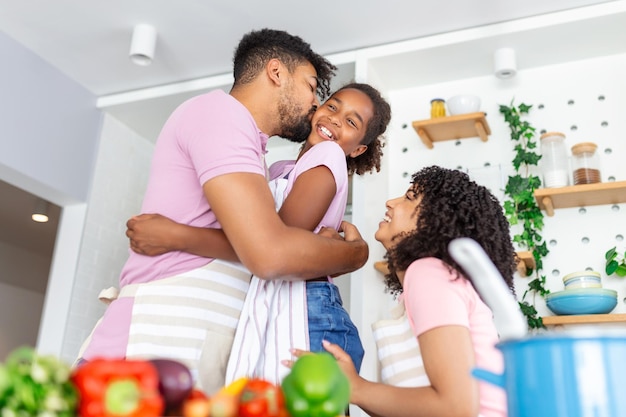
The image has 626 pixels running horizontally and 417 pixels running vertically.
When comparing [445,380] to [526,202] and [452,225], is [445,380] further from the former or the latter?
[526,202]

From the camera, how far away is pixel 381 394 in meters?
1.13

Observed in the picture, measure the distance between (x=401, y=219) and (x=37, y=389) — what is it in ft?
3.23

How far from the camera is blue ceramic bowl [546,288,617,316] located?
246 cm

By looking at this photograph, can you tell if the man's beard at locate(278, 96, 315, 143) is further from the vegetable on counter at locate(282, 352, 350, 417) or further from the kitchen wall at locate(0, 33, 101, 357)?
the kitchen wall at locate(0, 33, 101, 357)

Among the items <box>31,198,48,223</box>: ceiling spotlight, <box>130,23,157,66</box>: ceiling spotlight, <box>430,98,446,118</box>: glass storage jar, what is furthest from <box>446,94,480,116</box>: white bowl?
<box>31,198,48,223</box>: ceiling spotlight

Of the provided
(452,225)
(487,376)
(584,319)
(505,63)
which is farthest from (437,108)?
(487,376)

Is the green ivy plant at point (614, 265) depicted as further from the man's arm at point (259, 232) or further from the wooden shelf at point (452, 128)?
the man's arm at point (259, 232)

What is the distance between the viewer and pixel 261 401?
56 centimetres

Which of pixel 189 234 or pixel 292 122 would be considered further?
pixel 292 122

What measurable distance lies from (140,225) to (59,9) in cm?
212

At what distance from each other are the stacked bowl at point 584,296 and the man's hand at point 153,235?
184cm

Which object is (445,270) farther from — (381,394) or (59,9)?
(59,9)

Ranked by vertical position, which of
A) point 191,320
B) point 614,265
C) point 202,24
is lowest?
point 191,320

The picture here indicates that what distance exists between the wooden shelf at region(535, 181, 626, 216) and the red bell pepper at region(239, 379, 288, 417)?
2.31 metres
